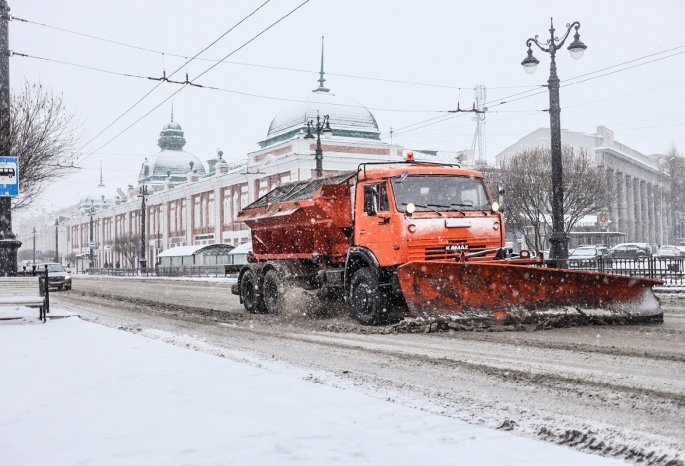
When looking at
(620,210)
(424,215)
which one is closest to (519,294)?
(424,215)

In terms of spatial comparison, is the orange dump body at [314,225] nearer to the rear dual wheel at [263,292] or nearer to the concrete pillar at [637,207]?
the rear dual wheel at [263,292]

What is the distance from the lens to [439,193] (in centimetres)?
1195

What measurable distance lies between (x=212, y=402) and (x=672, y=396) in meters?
3.64

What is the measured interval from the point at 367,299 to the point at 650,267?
45.4 feet

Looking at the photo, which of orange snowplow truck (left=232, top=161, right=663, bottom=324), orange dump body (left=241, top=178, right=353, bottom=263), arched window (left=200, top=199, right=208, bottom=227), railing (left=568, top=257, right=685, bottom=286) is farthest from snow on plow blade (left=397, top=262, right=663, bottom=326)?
arched window (left=200, top=199, right=208, bottom=227)

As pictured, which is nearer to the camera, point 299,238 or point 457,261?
point 457,261

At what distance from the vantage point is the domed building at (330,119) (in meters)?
57.5

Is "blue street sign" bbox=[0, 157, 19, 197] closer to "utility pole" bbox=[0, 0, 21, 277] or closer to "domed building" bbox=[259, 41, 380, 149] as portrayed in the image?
"utility pole" bbox=[0, 0, 21, 277]

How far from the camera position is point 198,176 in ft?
261

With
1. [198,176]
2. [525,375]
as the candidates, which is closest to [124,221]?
[198,176]

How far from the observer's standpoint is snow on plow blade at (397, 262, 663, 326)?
10.4m

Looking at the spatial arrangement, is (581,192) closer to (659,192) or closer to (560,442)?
(560,442)

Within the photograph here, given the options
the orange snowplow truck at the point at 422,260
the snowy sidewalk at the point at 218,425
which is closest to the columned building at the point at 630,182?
the orange snowplow truck at the point at 422,260

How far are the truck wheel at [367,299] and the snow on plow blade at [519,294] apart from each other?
3.20 feet
